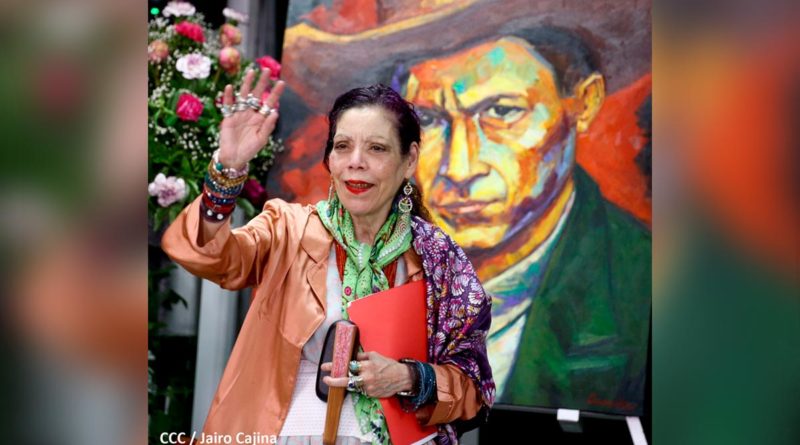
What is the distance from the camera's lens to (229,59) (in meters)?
3.86

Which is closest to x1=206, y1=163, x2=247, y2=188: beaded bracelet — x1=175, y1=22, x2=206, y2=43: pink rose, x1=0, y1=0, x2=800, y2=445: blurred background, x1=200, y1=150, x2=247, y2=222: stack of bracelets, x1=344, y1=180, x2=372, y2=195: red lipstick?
x1=200, y1=150, x2=247, y2=222: stack of bracelets

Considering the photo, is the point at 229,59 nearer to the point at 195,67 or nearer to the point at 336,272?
the point at 195,67

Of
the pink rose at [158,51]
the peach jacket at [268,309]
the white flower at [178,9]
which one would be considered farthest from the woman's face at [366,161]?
the white flower at [178,9]

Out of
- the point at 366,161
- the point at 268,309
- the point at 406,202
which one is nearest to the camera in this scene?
the point at 268,309

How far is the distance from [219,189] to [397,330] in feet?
1.80

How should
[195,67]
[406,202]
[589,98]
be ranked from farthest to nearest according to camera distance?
[195,67] → [589,98] → [406,202]

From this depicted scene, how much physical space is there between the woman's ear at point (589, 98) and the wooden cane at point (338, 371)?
192 centimetres

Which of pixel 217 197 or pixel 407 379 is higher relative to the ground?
pixel 217 197

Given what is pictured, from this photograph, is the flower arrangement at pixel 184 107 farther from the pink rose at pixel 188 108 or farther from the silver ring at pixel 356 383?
the silver ring at pixel 356 383

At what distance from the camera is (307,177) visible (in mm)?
3965

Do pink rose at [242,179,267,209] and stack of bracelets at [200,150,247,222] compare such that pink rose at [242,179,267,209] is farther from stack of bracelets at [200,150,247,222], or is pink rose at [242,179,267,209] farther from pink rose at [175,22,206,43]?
stack of bracelets at [200,150,247,222]
